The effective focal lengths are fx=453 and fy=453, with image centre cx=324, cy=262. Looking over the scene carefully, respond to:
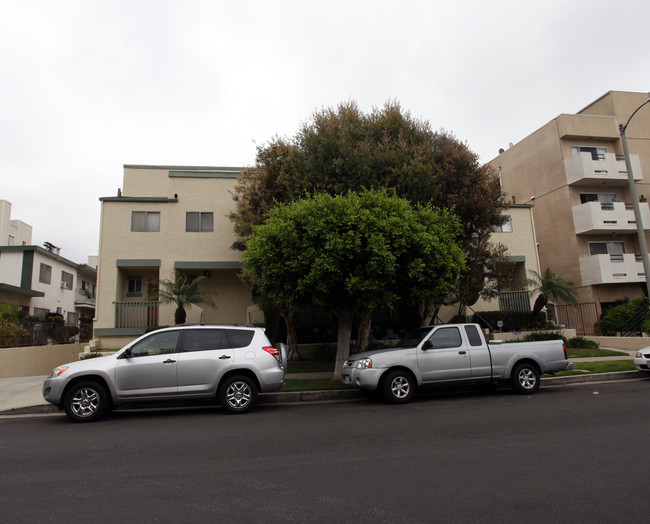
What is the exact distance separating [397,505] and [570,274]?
85.5 feet

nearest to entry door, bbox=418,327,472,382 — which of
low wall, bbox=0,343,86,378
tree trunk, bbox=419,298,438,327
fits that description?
tree trunk, bbox=419,298,438,327

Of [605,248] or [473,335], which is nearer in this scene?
[473,335]

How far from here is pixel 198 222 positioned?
67.0 ft

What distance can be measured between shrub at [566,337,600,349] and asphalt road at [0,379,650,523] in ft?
35.3

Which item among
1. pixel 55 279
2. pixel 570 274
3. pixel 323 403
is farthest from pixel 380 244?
pixel 55 279

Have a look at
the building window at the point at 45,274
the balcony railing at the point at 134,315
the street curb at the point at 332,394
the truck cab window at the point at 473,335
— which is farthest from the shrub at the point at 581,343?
the building window at the point at 45,274

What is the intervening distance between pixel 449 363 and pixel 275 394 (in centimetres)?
400

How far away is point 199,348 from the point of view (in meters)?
9.07

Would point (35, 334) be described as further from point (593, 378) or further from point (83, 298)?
point (83, 298)

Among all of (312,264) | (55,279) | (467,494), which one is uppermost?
(55,279)

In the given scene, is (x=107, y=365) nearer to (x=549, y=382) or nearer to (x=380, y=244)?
(x=380, y=244)

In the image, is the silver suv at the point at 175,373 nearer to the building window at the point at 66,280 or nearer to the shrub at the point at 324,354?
the shrub at the point at 324,354

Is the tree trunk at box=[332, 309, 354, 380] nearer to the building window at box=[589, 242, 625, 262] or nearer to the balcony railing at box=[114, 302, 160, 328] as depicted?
the balcony railing at box=[114, 302, 160, 328]

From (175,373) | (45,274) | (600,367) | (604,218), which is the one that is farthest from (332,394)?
(45,274)
